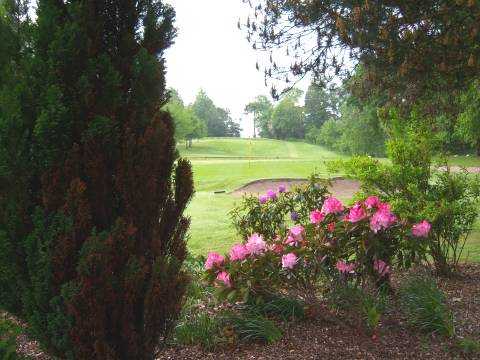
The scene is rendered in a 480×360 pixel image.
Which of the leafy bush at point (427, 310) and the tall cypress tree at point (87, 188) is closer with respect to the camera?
the tall cypress tree at point (87, 188)

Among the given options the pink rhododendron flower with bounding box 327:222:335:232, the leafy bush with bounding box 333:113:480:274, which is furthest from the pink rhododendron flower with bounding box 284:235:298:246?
the leafy bush with bounding box 333:113:480:274

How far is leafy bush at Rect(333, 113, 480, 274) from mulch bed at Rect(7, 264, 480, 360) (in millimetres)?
1605

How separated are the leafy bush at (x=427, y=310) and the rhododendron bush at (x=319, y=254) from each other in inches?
10.4

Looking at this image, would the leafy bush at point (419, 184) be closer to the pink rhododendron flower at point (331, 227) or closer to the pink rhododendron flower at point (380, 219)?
the pink rhododendron flower at point (380, 219)

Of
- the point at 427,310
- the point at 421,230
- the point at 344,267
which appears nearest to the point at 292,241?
A: the point at 344,267

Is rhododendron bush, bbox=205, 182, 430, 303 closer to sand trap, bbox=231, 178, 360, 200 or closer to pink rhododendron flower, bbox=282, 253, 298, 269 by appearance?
pink rhododendron flower, bbox=282, 253, 298, 269

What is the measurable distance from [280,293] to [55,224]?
2428 millimetres

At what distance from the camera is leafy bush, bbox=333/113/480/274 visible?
5727mm

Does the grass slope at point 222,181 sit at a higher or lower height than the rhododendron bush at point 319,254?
lower

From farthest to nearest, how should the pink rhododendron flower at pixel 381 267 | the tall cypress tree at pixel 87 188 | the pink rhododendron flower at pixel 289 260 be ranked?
the pink rhododendron flower at pixel 381 267 < the pink rhododendron flower at pixel 289 260 < the tall cypress tree at pixel 87 188

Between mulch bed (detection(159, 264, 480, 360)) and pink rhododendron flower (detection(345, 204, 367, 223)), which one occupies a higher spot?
pink rhododendron flower (detection(345, 204, 367, 223))

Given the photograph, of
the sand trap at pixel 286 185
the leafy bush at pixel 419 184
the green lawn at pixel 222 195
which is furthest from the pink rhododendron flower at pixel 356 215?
the sand trap at pixel 286 185

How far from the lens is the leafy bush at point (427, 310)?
3.88 meters

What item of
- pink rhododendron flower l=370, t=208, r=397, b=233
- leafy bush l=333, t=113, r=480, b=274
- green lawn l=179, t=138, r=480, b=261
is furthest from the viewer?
green lawn l=179, t=138, r=480, b=261
